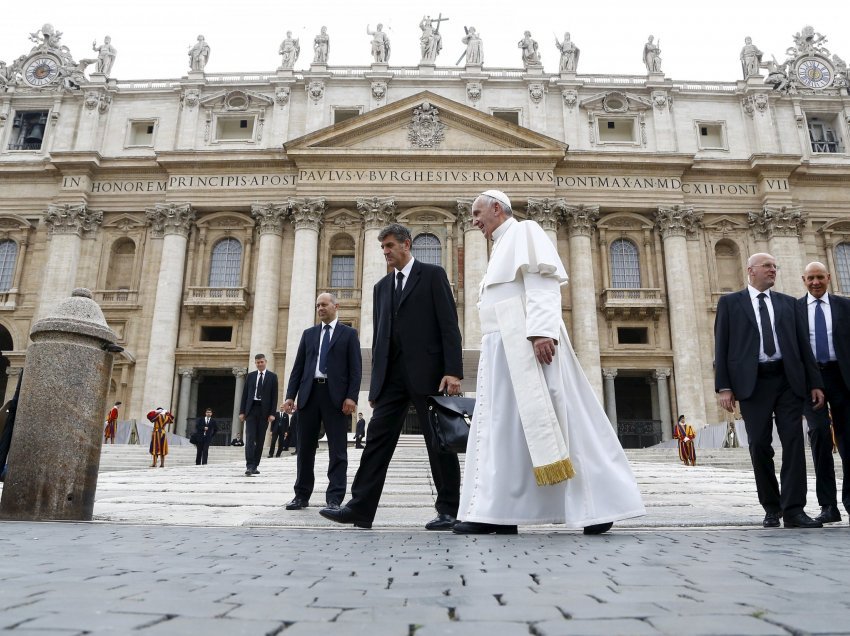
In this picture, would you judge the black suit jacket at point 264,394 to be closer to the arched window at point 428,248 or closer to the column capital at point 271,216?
the arched window at point 428,248

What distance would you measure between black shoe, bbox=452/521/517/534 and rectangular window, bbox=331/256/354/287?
24.5 m

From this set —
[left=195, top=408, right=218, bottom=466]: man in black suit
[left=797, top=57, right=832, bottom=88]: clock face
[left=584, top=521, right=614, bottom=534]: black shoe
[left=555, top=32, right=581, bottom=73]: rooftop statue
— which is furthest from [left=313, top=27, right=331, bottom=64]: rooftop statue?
[left=584, top=521, right=614, bottom=534]: black shoe

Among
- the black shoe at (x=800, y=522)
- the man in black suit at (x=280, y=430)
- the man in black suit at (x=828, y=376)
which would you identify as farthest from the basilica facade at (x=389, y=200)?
→ the black shoe at (x=800, y=522)

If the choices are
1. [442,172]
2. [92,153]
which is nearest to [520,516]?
[442,172]

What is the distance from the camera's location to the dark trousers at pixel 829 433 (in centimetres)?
533

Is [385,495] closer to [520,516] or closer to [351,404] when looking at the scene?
[351,404]

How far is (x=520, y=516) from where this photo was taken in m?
4.23

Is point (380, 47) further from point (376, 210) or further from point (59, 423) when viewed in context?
point (59, 423)

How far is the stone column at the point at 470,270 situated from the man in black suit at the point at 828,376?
19975 millimetres

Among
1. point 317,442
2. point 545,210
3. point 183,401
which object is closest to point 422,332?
point 317,442

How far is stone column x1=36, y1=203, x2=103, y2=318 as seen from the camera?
90.2 feet

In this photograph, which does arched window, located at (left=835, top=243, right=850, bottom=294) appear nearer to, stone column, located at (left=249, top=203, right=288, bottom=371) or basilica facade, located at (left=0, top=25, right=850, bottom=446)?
basilica facade, located at (left=0, top=25, right=850, bottom=446)

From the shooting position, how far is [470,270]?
89.5ft

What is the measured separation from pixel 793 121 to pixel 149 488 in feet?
105
